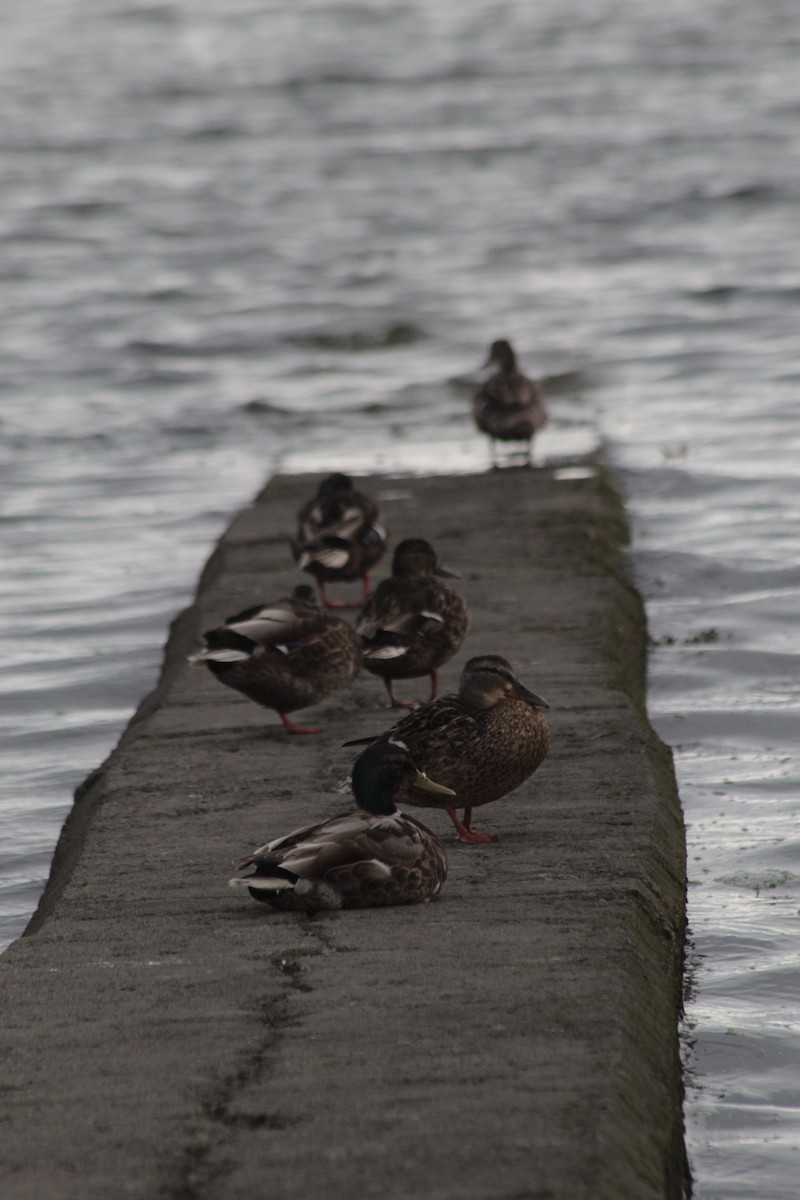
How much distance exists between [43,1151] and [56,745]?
465 centimetres

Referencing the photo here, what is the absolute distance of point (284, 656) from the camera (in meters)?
7.79

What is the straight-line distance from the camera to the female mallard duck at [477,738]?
21.1 feet

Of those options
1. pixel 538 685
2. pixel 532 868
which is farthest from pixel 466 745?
pixel 538 685

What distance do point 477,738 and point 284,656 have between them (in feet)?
5.11

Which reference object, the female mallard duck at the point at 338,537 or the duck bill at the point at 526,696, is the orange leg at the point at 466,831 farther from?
the female mallard duck at the point at 338,537

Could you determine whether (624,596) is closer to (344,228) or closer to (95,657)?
(95,657)

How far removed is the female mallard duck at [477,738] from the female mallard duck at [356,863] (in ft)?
1.68

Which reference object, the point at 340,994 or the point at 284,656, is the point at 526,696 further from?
the point at 340,994

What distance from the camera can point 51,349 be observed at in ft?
71.5

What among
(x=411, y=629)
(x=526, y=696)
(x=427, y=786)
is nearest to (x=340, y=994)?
(x=427, y=786)

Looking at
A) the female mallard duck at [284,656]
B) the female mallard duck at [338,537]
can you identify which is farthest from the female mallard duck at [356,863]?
the female mallard duck at [338,537]

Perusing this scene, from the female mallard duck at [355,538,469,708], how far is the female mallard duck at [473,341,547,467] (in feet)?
19.6

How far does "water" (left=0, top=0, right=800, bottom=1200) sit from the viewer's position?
784 centimetres

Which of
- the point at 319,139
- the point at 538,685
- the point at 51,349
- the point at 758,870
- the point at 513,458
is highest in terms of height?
the point at 319,139
